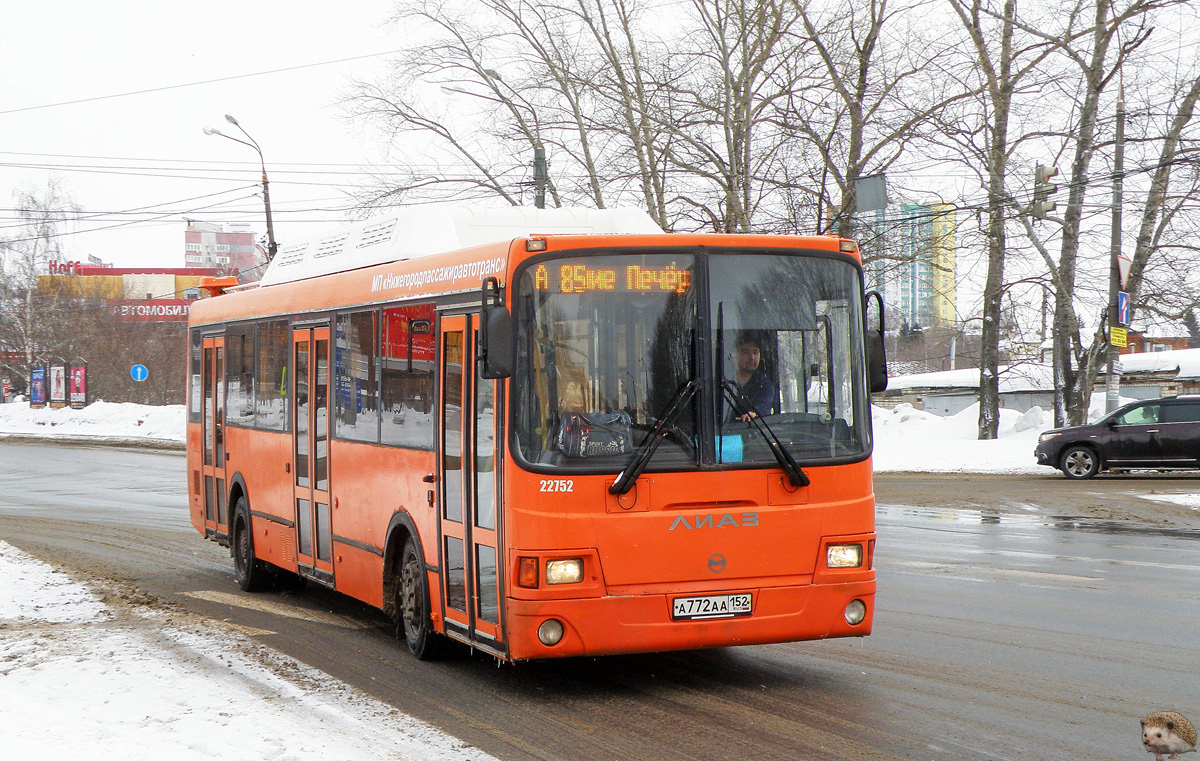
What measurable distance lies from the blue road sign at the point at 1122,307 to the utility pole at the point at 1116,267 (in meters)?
0.02

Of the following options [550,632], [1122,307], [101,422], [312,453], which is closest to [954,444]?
[1122,307]

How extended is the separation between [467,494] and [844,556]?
6.96 ft

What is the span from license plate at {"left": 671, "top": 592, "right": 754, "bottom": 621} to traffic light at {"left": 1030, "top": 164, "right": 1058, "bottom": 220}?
20.2 metres

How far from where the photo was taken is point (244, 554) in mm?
11578

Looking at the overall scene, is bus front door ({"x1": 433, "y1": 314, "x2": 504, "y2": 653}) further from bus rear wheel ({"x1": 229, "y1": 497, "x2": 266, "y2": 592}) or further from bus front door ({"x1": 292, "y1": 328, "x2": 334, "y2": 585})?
bus rear wheel ({"x1": 229, "y1": 497, "x2": 266, "y2": 592})

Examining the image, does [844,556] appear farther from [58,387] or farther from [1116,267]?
[58,387]

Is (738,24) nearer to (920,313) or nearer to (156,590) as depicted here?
(920,313)

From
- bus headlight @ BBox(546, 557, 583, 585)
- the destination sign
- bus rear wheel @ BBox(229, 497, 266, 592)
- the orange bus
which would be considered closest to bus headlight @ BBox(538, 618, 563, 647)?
the orange bus

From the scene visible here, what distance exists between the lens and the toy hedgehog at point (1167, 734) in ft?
15.9

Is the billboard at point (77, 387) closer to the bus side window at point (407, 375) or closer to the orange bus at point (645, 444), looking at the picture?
the bus side window at point (407, 375)

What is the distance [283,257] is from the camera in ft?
39.0

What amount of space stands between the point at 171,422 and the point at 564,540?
42.2 metres

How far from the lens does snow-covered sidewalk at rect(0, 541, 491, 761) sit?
18.5ft

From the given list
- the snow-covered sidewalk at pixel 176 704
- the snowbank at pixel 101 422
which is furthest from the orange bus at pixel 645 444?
the snowbank at pixel 101 422
